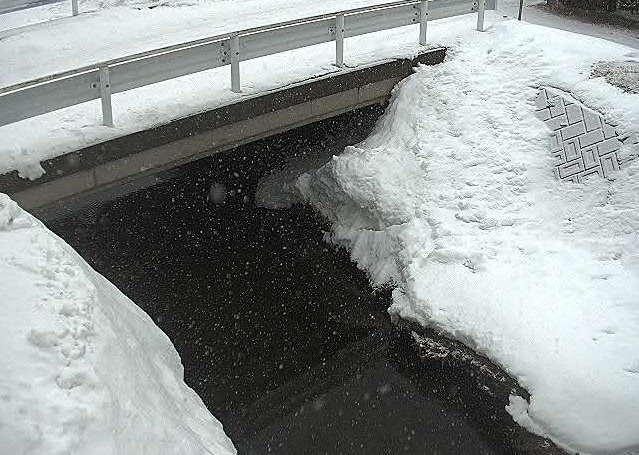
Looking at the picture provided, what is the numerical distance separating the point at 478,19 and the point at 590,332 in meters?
6.95

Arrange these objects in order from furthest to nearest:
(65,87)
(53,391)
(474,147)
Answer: (474,147) → (65,87) → (53,391)

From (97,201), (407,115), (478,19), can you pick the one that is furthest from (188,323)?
(478,19)

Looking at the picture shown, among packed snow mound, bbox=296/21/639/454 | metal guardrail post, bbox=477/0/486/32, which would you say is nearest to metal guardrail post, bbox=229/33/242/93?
packed snow mound, bbox=296/21/639/454

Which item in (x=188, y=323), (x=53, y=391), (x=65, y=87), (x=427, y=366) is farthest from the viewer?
(x=188, y=323)

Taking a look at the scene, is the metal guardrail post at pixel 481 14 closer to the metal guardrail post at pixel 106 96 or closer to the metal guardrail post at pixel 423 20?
the metal guardrail post at pixel 423 20

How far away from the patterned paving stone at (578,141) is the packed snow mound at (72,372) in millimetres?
6776

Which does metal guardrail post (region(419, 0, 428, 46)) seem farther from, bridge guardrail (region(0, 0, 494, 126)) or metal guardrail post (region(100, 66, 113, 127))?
metal guardrail post (region(100, 66, 113, 127))

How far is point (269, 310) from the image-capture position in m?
10.4

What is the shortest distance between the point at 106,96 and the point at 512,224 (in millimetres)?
5631

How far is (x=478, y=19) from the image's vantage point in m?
13.5

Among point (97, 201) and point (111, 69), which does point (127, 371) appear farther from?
point (97, 201)

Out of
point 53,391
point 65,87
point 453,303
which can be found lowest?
point 453,303

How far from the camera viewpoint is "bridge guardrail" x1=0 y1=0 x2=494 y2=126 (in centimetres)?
817

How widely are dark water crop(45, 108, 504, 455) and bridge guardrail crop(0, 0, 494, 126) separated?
181 centimetres
